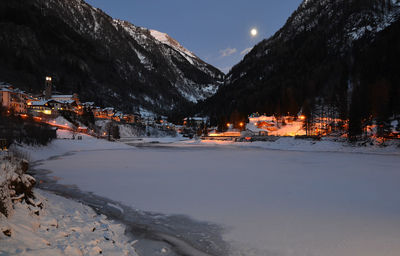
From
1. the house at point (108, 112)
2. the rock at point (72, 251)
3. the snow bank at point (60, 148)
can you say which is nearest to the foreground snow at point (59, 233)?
the rock at point (72, 251)

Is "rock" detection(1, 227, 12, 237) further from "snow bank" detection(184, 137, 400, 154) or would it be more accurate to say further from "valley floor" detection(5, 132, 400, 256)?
"snow bank" detection(184, 137, 400, 154)

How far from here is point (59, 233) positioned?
7.04m

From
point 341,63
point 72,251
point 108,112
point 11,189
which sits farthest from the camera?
point 108,112

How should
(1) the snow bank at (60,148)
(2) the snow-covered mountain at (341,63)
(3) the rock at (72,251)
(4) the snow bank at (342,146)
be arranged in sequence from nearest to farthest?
(3) the rock at (72,251)
(1) the snow bank at (60,148)
(4) the snow bank at (342,146)
(2) the snow-covered mountain at (341,63)

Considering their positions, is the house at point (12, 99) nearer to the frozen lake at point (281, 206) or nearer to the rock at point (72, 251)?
the frozen lake at point (281, 206)

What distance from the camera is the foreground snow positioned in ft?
18.1

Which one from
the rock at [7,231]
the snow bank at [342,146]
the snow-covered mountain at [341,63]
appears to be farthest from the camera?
the snow-covered mountain at [341,63]

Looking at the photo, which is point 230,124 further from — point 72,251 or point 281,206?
point 72,251

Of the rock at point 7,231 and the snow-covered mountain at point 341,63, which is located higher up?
the snow-covered mountain at point 341,63

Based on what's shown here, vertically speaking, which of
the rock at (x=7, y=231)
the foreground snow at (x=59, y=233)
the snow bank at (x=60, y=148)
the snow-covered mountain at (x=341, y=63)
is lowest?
the snow bank at (x=60, y=148)

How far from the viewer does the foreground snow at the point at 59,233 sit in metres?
5.53

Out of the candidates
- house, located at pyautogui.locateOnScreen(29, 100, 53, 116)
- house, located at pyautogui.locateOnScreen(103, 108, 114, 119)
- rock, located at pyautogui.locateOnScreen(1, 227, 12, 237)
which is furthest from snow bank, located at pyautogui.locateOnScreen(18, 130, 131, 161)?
house, located at pyautogui.locateOnScreen(103, 108, 114, 119)

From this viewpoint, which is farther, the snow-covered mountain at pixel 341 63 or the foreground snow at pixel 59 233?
the snow-covered mountain at pixel 341 63

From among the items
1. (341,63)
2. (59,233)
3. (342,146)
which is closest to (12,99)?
(59,233)
